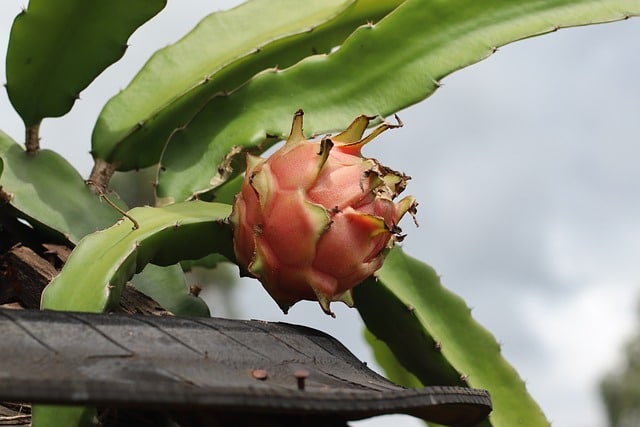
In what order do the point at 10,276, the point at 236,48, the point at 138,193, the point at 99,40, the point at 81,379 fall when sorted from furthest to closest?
the point at 138,193 < the point at 236,48 < the point at 99,40 < the point at 10,276 < the point at 81,379

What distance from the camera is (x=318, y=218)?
2.91ft

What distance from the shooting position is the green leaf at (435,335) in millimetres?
1183

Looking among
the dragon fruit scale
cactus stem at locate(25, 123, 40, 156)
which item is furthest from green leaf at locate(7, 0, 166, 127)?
the dragon fruit scale

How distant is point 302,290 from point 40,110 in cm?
57

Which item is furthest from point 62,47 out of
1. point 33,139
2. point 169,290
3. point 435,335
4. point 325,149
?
point 435,335

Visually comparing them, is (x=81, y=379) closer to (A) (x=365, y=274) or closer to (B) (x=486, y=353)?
(A) (x=365, y=274)

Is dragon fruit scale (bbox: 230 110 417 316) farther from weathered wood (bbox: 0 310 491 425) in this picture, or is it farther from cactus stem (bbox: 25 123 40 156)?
cactus stem (bbox: 25 123 40 156)

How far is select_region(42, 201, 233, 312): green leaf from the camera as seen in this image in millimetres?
933

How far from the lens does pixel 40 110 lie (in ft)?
4.26

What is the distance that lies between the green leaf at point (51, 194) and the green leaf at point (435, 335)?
0.37 meters

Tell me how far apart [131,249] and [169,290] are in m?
0.21

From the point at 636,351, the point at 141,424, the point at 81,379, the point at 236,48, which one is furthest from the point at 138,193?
the point at 636,351

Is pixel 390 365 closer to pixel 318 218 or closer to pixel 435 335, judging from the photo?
pixel 435 335

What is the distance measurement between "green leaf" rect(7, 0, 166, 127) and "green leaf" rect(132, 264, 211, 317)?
301mm
